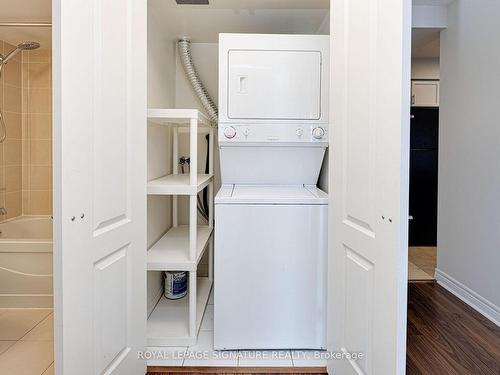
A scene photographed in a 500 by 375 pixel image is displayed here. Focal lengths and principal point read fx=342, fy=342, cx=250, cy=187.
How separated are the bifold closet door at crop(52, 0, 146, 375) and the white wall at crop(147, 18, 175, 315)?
710 millimetres

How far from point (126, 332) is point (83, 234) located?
62 centimetres

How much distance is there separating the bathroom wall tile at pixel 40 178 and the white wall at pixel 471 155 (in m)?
3.72

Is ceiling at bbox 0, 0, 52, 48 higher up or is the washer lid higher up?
ceiling at bbox 0, 0, 52, 48

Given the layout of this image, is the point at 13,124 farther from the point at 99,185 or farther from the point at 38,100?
the point at 99,185

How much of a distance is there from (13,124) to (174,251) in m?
2.08

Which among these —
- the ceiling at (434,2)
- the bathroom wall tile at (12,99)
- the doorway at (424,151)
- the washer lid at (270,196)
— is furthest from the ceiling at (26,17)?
the doorway at (424,151)

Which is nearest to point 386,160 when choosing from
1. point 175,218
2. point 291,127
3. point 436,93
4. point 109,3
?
point 291,127

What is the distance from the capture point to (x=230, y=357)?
1993 mm

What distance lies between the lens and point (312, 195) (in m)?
2.11

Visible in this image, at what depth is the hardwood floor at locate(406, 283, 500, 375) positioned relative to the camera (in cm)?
194

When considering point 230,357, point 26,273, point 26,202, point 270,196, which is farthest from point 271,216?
point 26,202

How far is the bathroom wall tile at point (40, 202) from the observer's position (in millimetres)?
3283

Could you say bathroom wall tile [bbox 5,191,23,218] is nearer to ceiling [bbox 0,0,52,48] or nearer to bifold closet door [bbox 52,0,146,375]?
ceiling [bbox 0,0,52,48]

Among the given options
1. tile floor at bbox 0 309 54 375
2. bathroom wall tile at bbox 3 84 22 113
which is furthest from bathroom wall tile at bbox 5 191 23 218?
tile floor at bbox 0 309 54 375
